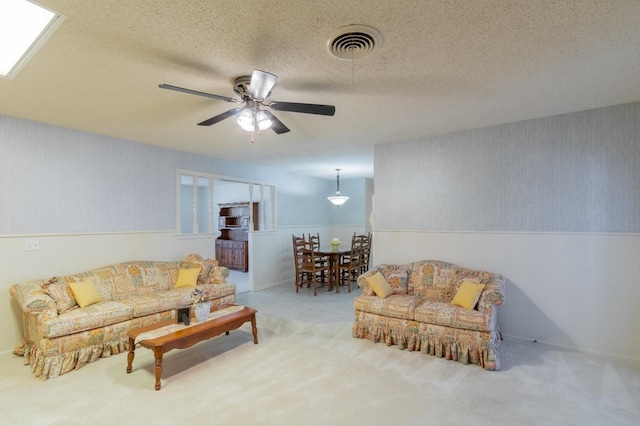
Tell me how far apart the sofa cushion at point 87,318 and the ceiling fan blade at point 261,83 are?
262 centimetres

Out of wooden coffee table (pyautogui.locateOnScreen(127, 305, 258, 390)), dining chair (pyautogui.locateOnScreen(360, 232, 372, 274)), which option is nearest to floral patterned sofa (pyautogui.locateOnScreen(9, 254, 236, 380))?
wooden coffee table (pyautogui.locateOnScreen(127, 305, 258, 390))

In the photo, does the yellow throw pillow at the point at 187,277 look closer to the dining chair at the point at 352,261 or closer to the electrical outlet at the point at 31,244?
the electrical outlet at the point at 31,244

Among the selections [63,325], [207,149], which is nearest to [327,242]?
[207,149]

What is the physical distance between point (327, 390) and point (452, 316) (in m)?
1.41

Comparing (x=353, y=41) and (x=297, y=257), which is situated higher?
(x=353, y=41)

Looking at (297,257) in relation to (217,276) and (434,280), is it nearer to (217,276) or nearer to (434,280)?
(217,276)

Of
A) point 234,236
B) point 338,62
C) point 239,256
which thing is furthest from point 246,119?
point 234,236

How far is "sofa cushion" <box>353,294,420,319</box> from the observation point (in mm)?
3379

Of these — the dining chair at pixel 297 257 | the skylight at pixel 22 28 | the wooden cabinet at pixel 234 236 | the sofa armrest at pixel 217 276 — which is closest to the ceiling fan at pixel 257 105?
the skylight at pixel 22 28

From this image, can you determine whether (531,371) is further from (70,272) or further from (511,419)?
(70,272)

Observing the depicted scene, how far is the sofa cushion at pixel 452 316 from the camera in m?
2.97

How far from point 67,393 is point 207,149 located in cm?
337

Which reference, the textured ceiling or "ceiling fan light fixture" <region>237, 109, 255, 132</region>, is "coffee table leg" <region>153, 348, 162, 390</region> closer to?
"ceiling fan light fixture" <region>237, 109, 255, 132</region>

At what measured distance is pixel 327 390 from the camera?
2.54 m
